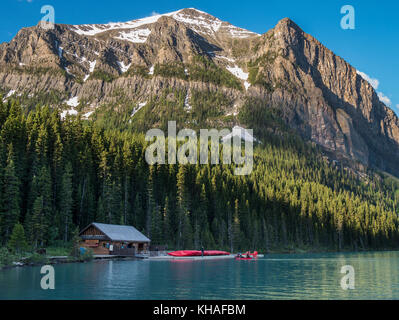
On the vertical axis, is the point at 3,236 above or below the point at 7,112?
below

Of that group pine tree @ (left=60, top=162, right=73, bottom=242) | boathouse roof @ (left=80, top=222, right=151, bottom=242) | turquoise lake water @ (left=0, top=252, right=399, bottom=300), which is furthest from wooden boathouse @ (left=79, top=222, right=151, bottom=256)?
turquoise lake water @ (left=0, top=252, right=399, bottom=300)

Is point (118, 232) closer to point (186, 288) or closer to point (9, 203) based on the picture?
point (9, 203)

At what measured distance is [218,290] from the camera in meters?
31.5

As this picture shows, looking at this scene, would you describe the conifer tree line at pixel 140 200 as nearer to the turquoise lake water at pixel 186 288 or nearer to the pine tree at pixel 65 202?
the pine tree at pixel 65 202

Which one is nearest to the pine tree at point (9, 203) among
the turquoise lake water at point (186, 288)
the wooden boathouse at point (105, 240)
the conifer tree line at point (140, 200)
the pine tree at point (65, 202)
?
the conifer tree line at point (140, 200)

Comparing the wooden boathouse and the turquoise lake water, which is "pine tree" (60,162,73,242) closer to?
the wooden boathouse

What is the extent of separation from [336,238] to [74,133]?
4016 inches

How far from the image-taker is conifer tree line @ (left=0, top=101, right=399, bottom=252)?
68062mm

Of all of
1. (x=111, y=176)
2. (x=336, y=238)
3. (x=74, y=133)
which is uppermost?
(x=74, y=133)

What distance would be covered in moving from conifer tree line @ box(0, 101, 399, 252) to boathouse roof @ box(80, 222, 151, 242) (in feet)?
20.9

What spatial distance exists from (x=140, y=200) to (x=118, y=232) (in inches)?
1044

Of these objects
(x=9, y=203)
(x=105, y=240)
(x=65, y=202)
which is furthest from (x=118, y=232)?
(x=9, y=203)
